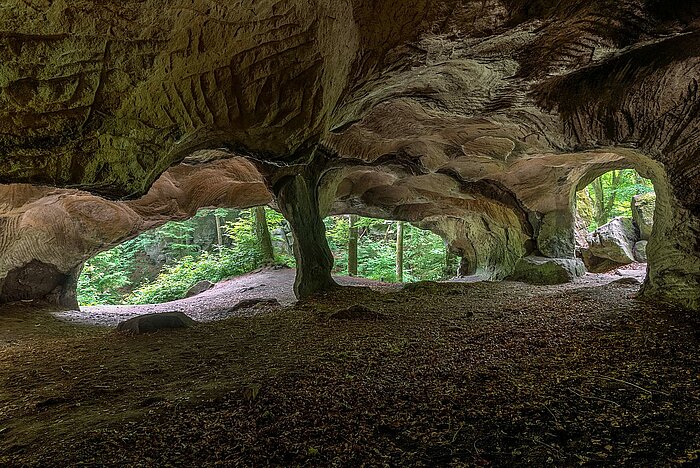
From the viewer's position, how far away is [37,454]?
2045mm

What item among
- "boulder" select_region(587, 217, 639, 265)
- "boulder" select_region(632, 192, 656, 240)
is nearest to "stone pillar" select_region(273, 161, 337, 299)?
"boulder" select_region(587, 217, 639, 265)

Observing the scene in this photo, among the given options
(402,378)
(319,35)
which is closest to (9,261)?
(319,35)

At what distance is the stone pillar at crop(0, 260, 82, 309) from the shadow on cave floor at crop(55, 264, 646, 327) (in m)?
0.61

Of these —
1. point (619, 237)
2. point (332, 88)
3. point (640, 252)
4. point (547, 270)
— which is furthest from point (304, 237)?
point (640, 252)

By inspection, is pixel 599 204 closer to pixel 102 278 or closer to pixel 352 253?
pixel 352 253

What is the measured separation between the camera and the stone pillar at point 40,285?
874cm

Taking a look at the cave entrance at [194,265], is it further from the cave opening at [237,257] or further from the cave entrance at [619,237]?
the cave entrance at [619,237]

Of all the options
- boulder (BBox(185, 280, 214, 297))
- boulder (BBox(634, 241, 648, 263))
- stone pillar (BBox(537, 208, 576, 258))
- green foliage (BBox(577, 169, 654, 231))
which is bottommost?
boulder (BBox(185, 280, 214, 297))

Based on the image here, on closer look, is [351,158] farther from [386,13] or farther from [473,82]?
[386,13]

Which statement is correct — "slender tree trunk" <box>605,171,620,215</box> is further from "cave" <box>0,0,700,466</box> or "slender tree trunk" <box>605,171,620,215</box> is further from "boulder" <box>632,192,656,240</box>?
"cave" <box>0,0,700,466</box>

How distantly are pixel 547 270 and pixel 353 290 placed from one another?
18.1ft

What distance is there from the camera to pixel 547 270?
10195mm

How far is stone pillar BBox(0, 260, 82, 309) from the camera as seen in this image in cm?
874

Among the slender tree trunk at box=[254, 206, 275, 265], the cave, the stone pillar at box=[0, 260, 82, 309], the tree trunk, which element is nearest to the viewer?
the cave
